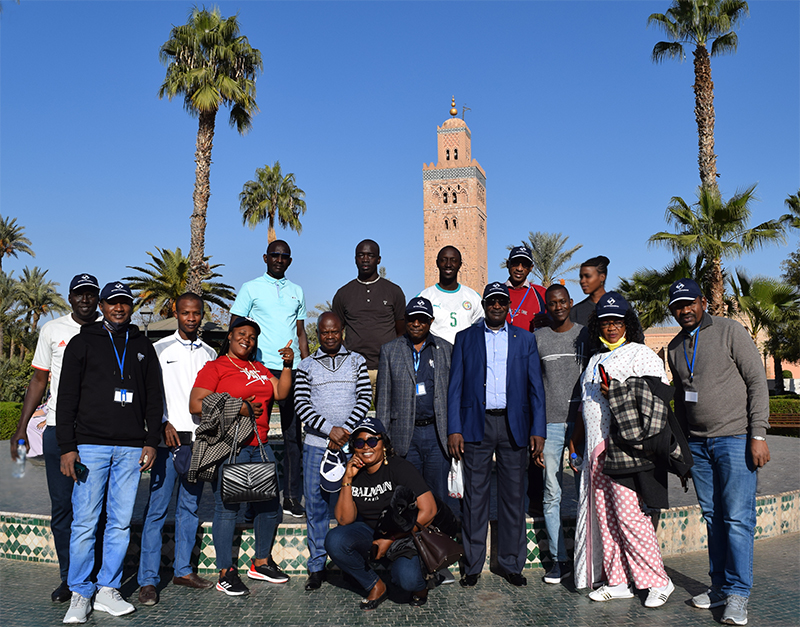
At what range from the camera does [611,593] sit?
3971 mm

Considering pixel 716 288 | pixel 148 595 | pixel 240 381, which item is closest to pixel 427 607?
pixel 148 595

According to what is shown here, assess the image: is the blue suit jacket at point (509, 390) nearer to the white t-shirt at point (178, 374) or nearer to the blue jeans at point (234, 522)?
the blue jeans at point (234, 522)

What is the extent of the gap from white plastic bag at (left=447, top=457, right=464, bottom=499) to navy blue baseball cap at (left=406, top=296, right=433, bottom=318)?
1.05 meters

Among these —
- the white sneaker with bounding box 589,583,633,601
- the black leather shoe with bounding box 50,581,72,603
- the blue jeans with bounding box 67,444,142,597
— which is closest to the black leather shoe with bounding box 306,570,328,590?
the blue jeans with bounding box 67,444,142,597

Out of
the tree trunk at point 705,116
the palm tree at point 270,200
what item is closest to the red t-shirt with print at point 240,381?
the tree trunk at point 705,116

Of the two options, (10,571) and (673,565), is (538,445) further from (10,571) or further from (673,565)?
(10,571)

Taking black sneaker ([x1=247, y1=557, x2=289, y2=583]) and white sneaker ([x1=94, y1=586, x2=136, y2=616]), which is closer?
white sneaker ([x1=94, y1=586, x2=136, y2=616])

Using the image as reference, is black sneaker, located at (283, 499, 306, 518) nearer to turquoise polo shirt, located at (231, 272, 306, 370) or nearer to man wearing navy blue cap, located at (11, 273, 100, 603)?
turquoise polo shirt, located at (231, 272, 306, 370)

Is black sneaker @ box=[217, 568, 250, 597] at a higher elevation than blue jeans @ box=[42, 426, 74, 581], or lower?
lower

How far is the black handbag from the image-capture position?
3920 millimetres

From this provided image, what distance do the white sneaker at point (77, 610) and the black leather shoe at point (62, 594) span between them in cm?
30

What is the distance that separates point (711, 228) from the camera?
14.5m

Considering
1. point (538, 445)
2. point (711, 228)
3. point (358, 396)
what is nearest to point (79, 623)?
point (358, 396)

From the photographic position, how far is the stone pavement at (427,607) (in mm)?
3633
